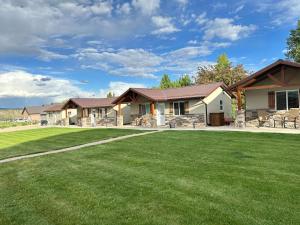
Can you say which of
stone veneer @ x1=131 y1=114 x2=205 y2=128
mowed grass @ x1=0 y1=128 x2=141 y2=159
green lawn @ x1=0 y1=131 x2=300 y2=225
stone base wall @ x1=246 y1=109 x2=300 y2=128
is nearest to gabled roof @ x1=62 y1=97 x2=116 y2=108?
stone veneer @ x1=131 y1=114 x2=205 y2=128

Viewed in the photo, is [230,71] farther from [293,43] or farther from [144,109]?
[144,109]

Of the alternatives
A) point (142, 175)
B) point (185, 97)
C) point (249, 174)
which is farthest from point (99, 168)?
point (185, 97)

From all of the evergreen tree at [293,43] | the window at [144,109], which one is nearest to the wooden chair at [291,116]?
the window at [144,109]

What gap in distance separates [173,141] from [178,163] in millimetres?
5409

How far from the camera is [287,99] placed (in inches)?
832

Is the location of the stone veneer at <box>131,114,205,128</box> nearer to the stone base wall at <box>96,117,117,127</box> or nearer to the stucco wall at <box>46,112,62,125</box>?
the stone base wall at <box>96,117,117,127</box>

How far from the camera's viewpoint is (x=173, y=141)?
15.8 meters

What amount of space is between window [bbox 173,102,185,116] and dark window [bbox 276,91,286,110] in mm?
8970

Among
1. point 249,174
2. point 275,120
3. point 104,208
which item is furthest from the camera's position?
point 275,120

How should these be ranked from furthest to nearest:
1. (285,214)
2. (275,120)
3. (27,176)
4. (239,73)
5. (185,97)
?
(239,73)
(185,97)
(275,120)
(27,176)
(285,214)

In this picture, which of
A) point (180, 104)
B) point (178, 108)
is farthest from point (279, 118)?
point (178, 108)

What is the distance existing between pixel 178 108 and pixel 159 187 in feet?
70.3

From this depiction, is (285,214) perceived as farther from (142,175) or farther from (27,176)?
(27,176)

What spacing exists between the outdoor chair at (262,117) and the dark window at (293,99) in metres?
1.69
